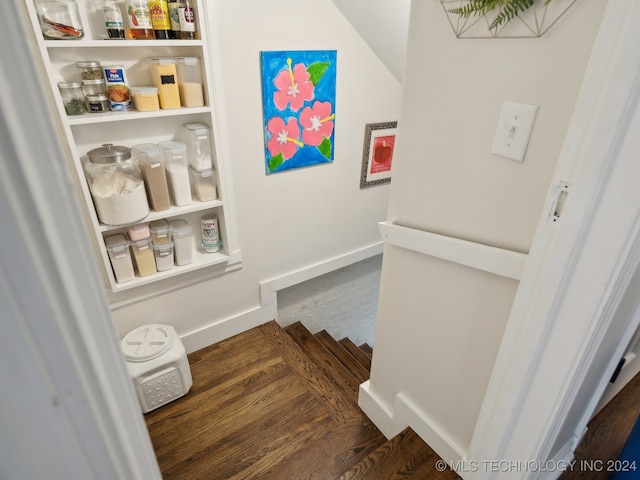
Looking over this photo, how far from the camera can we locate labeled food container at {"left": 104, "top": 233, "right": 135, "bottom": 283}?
1.68 m

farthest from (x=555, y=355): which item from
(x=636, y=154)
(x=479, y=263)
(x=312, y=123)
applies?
(x=312, y=123)

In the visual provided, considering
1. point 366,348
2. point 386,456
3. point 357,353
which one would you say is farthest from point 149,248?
point 366,348

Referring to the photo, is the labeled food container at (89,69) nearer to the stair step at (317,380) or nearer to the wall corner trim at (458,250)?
the wall corner trim at (458,250)

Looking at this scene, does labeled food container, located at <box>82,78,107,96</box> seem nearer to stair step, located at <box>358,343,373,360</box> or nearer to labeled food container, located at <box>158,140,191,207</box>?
labeled food container, located at <box>158,140,191,207</box>

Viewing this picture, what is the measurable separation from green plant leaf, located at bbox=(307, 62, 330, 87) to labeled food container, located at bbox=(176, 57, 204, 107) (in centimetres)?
61

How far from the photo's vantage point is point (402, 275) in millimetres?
1335

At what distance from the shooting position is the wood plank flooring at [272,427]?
147 cm

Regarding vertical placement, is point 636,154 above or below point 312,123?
above

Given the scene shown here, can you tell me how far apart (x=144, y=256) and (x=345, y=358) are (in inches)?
62.5

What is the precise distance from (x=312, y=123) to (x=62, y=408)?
1.95 meters

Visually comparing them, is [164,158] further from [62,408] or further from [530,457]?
[530,457]

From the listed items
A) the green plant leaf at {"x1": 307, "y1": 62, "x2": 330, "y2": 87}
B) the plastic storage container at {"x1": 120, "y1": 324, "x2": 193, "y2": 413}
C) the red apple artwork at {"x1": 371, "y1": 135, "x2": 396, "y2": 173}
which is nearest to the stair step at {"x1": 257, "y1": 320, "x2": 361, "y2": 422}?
the plastic storage container at {"x1": 120, "y1": 324, "x2": 193, "y2": 413}

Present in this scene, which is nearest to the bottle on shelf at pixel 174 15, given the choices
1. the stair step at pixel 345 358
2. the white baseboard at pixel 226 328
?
the white baseboard at pixel 226 328

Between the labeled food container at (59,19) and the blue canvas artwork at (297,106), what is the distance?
0.77 m
